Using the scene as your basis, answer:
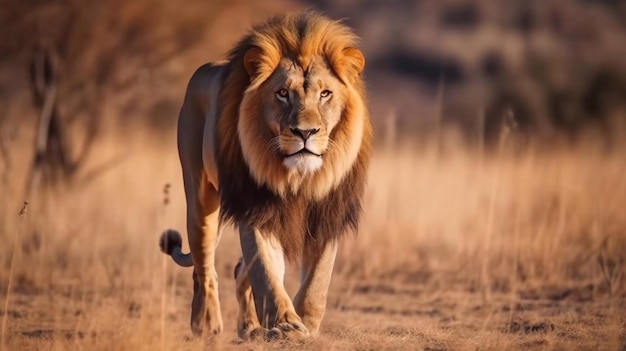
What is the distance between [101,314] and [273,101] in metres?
1.70

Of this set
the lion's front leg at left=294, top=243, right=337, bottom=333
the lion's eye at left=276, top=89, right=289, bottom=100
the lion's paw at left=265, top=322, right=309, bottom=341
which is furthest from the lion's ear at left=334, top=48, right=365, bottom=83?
the lion's paw at left=265, top=322, right=309, bottom=341

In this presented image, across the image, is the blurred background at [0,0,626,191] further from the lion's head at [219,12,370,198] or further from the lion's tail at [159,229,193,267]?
the lion's head at [219,12,370,198]

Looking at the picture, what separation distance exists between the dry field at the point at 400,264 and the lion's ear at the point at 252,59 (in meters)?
1.13

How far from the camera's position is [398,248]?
10.1m

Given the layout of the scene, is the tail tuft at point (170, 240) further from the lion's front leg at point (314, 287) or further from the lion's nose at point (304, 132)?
the lion's nose at point (304, 132)

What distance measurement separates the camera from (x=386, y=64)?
3419cm

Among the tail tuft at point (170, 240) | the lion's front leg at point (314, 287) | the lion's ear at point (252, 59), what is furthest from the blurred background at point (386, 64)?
the lion's ear at point (252, 59)

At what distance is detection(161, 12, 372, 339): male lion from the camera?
6.05m

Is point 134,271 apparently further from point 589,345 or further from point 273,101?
point 589,345

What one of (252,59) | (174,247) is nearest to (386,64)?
(174,247)

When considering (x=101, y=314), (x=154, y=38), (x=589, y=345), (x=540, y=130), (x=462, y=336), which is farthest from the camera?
(x=540, y=130)

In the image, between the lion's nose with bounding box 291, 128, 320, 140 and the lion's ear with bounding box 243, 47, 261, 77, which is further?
the lion's ear with bounding box 243, 47, 261, 77

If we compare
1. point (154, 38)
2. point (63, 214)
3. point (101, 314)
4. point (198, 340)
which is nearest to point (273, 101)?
point (198, 340)

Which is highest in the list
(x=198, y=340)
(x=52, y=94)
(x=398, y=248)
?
(x=52, y=94)
